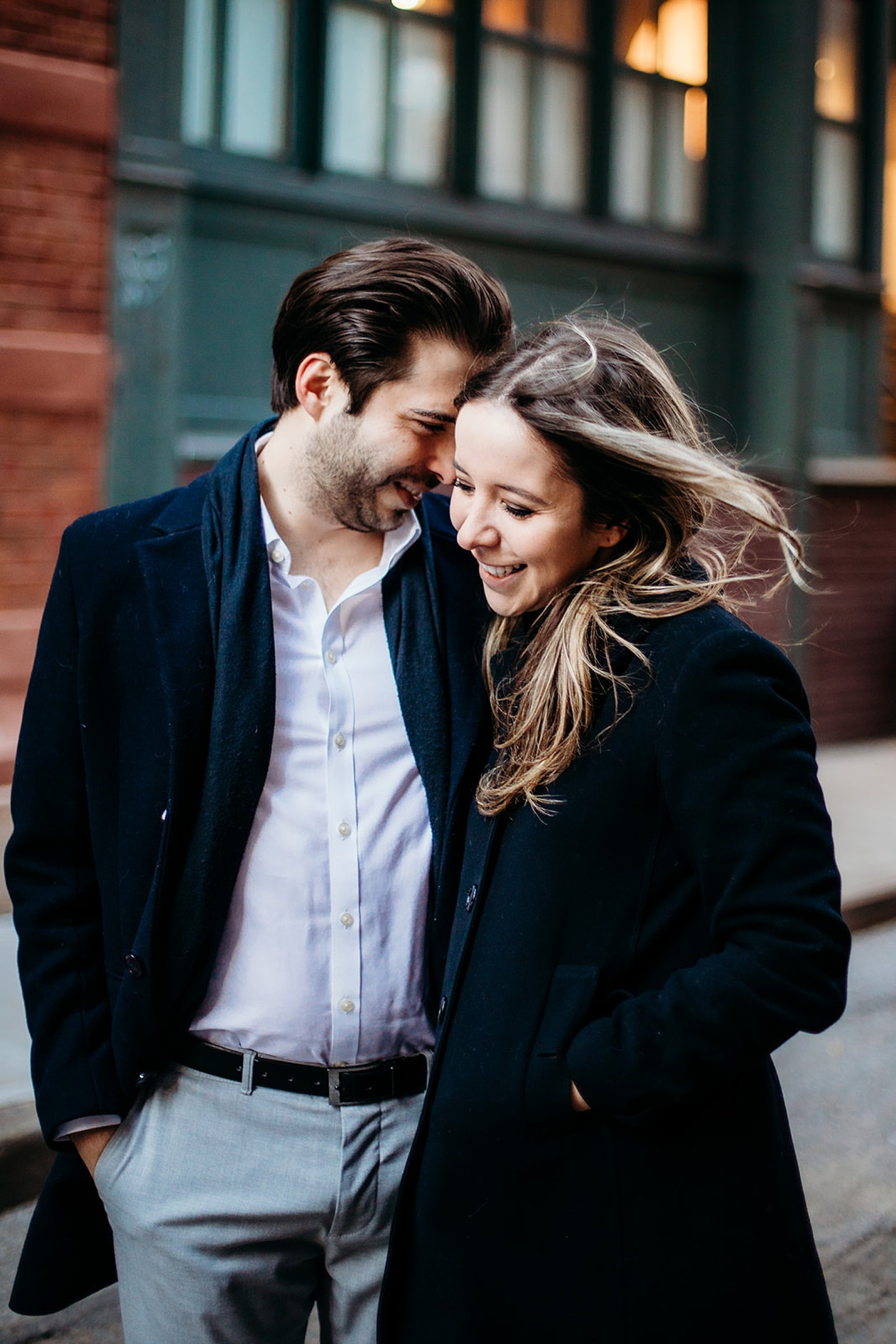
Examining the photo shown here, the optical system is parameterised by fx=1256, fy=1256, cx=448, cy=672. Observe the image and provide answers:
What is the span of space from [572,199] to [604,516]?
7636mm

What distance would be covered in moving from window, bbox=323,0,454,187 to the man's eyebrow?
19.6 ft

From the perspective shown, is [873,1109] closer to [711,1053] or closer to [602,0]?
[711,1053]

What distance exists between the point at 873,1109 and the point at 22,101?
5.34 meters

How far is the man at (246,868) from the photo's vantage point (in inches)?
72.9

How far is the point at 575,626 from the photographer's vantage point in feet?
5.70

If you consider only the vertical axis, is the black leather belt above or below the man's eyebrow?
below

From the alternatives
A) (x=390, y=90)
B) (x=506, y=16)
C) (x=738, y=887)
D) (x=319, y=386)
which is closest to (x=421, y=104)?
(x=390, y=90)

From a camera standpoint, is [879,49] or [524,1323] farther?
[879,49]

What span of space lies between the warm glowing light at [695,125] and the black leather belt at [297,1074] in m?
8.88

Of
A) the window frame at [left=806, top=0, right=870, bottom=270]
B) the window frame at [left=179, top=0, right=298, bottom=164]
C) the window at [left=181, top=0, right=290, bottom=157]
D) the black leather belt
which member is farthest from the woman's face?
the window frame at [left=806, top=0, right=870, bottom=270]

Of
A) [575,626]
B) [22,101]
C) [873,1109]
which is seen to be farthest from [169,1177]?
[22,101]

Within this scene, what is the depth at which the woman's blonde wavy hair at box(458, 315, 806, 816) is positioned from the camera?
170 centimetres

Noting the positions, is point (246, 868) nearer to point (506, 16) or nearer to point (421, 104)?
point (421, 104)

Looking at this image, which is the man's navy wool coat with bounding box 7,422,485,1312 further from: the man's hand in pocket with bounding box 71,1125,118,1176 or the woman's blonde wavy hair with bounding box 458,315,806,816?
the woman's blonde wavy hair with bounding box 458,315,806,816
